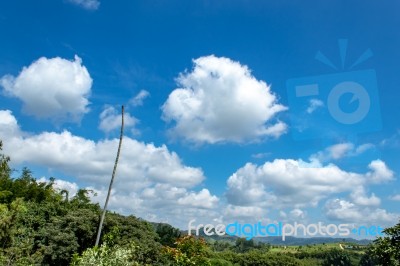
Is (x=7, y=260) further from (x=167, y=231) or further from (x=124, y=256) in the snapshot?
(x=167, y=231)

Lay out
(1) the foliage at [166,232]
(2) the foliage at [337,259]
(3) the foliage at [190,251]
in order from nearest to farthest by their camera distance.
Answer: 1. (3) the foliage at [190,251]
2. (1) the foliage at [166,232]
3. (2) the foliage at [337,259]

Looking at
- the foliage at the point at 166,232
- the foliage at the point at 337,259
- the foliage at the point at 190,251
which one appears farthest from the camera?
the foliage at the point at 337,259

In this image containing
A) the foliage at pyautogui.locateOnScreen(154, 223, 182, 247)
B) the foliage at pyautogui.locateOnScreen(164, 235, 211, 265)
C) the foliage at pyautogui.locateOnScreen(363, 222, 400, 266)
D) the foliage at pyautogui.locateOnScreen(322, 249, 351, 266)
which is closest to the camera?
the foliage at pyautogui.locateOnScreen(363, 222, 400, 266)

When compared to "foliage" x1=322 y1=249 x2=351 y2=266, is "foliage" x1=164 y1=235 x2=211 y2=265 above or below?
below

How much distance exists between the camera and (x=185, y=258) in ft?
76.5

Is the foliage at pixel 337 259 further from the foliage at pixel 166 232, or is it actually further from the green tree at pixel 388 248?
the green tree at pixel 388 248

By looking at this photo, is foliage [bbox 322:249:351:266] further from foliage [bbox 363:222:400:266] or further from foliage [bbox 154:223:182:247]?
foliage [bbox 363:222:400:266]

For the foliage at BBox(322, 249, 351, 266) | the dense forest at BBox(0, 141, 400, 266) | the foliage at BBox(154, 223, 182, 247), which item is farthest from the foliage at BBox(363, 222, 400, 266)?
the foliage at BBox(322, 249, 351, 266)

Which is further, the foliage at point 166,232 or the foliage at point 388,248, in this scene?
the foliage at point 166,232

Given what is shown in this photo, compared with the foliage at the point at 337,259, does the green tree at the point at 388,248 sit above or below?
below

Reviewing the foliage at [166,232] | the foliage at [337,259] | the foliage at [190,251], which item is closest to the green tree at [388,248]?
the foliage at [190,251]

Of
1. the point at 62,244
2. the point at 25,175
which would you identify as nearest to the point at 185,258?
the point at 62,244

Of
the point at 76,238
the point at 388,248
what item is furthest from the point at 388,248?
the point at 76,238

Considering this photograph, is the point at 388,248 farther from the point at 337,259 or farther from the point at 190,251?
the point at 337,259
